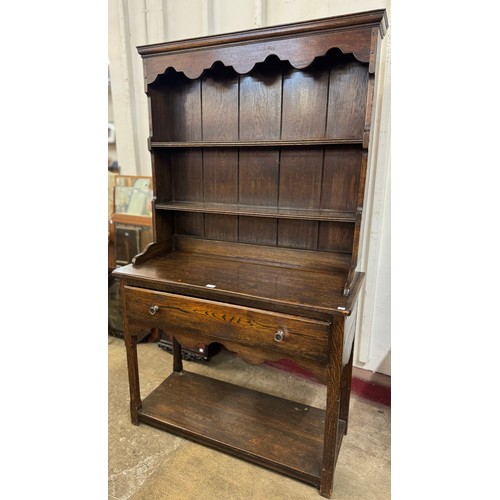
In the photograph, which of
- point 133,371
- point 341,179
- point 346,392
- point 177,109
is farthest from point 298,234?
point 133,371

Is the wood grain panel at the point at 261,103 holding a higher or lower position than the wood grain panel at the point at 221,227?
higher

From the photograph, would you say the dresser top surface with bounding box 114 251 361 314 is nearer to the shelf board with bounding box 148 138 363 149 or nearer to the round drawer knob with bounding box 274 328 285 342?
the round drawer knob with bounding box 274 328 285 342

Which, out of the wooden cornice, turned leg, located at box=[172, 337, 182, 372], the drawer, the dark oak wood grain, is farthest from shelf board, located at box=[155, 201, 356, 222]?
turned leg, located at box=[172, 337, 182, 372]

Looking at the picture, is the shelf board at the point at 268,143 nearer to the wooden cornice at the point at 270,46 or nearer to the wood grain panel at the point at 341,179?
the wood grain panel at the point at 341,179

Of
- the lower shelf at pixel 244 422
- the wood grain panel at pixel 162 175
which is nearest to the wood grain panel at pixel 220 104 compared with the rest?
the wood grain panel at pixel 162 175

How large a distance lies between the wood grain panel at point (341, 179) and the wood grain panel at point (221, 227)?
1.60ft

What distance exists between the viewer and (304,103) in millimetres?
1596

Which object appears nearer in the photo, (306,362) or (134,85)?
(306,362)

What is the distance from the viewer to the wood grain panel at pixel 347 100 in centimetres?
149

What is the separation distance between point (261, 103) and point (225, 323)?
1.06m
